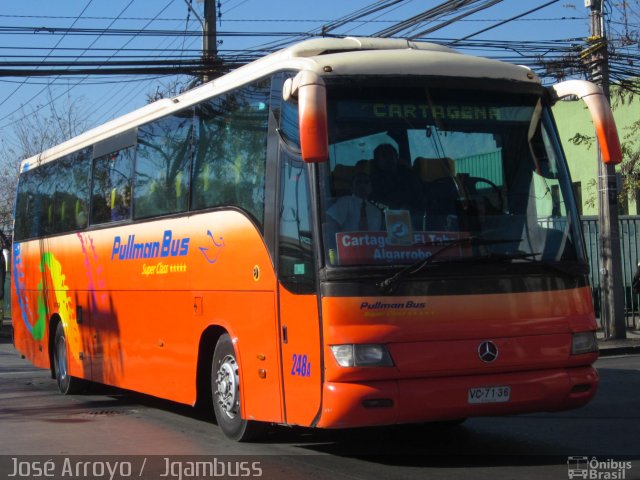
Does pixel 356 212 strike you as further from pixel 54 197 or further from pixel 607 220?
pixel 607 220

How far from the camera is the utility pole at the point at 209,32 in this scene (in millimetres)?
20672

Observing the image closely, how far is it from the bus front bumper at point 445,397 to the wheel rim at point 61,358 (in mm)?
7888

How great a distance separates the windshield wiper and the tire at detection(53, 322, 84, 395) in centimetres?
804

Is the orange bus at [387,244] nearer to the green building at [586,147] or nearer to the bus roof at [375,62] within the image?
the bus roof at [375,62]

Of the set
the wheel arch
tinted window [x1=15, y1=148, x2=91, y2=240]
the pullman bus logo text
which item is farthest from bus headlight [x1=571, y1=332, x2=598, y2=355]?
tinted window [x1=15, y1=148, x2=91, y2=240]

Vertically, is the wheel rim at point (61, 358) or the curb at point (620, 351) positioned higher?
the wheel rim at point (61, 358)

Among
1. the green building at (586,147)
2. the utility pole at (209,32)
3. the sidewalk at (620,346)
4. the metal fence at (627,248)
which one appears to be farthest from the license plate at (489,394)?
the green building at (586,147)

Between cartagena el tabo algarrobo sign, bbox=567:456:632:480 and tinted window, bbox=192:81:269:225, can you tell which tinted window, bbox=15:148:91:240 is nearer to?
tinted window, bbox=192:81:269:225

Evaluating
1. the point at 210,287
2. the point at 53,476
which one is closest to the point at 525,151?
the point at 210,287

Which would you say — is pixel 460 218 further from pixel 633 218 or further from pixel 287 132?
pixel 633 218

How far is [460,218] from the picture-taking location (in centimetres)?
741

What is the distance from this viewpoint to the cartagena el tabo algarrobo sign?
6836 mm

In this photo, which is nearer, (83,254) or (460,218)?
(460,218)

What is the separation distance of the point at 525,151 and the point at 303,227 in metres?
2.08
